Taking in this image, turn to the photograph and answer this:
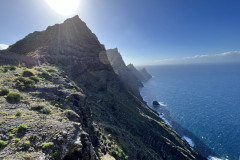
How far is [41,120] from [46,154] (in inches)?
224

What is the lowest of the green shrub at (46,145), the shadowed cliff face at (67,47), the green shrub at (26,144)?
the green shrub at (46,145)

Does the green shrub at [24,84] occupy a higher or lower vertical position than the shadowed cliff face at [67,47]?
lower

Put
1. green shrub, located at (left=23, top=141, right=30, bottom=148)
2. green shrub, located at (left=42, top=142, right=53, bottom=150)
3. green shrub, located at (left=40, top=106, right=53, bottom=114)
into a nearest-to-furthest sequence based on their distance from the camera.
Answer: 1. green shrub, located at (left=23, top=141, right=30, bottom=148)
2. green shrub, located at (left=42, top=142, right=53, bottom=150)
3. green shrub, located at (left=40, top=106, right=53, bottom=114)

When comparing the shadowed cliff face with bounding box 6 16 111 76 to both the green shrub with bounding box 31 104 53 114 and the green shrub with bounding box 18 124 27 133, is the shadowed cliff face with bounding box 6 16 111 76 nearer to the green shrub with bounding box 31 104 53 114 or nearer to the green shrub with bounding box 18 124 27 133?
the green shrub with bounding box 31 104 53 114

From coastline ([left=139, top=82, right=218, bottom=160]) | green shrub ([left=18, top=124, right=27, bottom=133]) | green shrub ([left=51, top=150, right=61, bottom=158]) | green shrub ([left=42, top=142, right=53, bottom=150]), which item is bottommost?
coastline ([left=139, top=82, right=218, bottom=160])

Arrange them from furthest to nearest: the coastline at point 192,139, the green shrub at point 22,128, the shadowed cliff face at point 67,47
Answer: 1. the coastline at point 192,139
2. the shadowed cliff face at point 67,47
3. the green shrub at point 22,128

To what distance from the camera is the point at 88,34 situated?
3767 inches

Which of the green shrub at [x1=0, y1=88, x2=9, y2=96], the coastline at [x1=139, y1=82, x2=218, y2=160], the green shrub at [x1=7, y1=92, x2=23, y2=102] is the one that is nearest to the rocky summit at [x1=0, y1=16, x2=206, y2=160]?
the green shrub at [x1=7, y1=92, x2=23, y2=102]

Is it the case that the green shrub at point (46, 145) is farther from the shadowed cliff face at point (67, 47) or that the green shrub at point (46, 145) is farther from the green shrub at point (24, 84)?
the shadowed cliff face at point (67, 47)

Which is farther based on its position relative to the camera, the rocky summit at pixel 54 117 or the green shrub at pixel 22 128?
the green shrub at pixel 22 128

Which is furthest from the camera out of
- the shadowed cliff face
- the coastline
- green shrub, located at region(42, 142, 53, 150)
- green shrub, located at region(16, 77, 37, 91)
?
the coastline

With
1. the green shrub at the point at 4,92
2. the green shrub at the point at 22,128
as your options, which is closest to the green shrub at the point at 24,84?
the green shrub at the point at 4,92

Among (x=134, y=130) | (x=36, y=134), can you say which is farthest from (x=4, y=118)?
(x=134, y=130)

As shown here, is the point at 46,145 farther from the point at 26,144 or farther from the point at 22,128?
the point at 22,128
